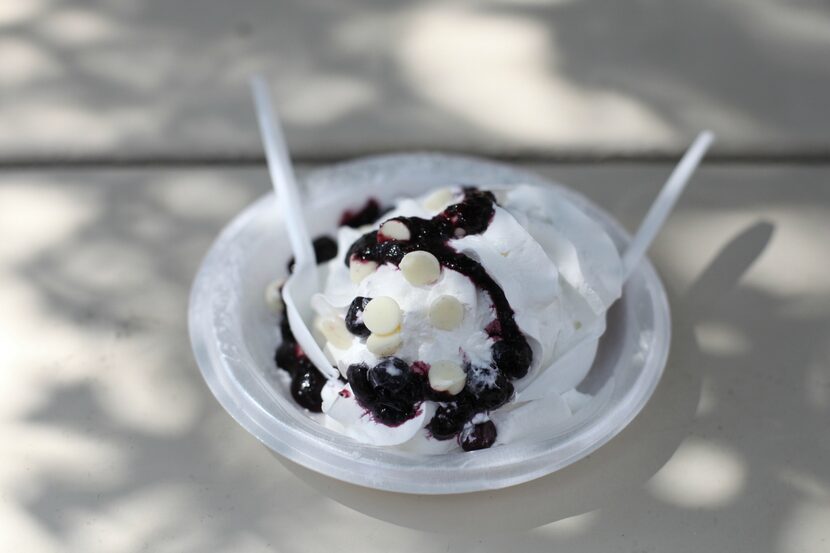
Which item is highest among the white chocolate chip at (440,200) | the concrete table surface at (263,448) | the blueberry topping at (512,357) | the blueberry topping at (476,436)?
the white chocolate chip at (440,200)

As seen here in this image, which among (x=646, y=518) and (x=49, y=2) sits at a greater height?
(x=49, y=2)

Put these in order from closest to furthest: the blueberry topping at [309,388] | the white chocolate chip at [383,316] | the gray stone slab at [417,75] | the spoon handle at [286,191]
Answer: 1. the white chocolate chip at [383,316]
2. the blueberry topping at [309,388]
3. the spoon handle at [286,191]
4. the gray stone slab at [417,75]

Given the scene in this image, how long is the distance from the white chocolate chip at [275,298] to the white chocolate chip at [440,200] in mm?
241

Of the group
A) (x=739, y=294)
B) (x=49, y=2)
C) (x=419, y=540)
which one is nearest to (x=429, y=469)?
(x=419, y=540)

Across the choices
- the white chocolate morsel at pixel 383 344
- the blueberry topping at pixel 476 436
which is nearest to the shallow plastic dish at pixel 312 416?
the blueberry topping at pixel 476 436

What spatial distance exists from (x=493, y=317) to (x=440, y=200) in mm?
209

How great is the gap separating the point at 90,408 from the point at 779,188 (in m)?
1.14

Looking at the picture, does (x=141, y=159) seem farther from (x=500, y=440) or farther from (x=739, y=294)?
(x=739, y=294)

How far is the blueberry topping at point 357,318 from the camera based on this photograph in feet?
3.63

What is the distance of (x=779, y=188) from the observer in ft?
5.08

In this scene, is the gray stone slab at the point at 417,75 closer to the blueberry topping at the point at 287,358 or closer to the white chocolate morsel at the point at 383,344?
the blueberry topping at the point at 287,358

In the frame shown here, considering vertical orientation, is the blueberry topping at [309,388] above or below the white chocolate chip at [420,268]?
below

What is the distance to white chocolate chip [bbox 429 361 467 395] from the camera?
1.08 metres

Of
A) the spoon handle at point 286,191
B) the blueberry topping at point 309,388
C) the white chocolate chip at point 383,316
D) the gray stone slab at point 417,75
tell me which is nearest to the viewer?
the white chocolate chip at point 383,316
